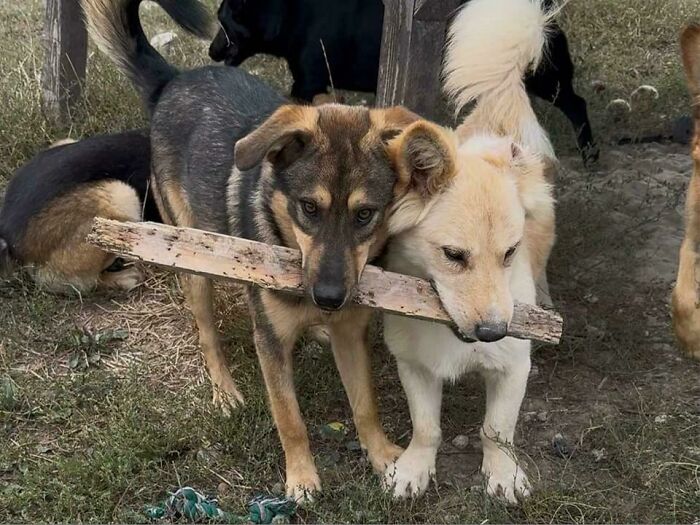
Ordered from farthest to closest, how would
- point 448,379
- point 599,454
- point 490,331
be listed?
point 599,454 < point 448,379 < point 490,331

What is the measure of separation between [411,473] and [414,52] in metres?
1.65

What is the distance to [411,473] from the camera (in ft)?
9.62

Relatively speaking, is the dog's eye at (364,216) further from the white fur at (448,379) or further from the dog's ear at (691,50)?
the dog's ear at (691,50)

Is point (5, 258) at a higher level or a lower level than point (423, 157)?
lower

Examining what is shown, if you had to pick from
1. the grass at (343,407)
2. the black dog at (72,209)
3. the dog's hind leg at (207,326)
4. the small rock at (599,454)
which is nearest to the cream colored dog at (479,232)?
the grass at (343,407)

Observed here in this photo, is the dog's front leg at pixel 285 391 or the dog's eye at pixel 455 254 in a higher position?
the dog's eye at pixel 455 254

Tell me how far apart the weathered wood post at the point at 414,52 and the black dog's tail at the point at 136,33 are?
2.90 ft

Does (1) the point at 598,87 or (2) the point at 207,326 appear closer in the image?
(2) the point at 207,326

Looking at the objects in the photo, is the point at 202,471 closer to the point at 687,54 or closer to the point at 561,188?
the point at 687,54

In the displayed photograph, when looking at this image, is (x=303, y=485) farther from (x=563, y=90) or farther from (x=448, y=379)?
(x=563, y=90)

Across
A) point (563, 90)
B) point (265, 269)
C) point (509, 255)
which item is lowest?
point (563, 90)

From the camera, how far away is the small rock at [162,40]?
670 cm

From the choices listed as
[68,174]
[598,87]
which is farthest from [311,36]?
[598,87]

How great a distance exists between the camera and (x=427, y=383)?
2918 mm
